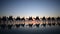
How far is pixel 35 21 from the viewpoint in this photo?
20.9 ft

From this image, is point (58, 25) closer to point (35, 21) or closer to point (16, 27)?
point (35, 21)

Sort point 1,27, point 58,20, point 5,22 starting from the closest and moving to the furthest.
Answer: point 1,27
point 5,22
point 58,20

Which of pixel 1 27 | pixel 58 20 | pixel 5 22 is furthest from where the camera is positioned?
pixel 58 20

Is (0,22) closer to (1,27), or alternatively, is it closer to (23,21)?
(1,27)

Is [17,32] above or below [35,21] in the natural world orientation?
below

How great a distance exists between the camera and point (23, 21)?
21.0 feet

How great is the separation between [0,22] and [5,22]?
0.51 metres

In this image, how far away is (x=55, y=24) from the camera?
6.52 meters

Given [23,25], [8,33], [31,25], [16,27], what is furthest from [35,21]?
[8,33]

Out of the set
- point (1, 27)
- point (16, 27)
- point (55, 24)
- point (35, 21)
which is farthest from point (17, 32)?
point (55, 24)

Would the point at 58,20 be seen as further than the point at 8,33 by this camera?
Yes

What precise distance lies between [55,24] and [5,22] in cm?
288

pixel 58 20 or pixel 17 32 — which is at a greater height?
pixel 58 20

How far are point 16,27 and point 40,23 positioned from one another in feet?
4.87
